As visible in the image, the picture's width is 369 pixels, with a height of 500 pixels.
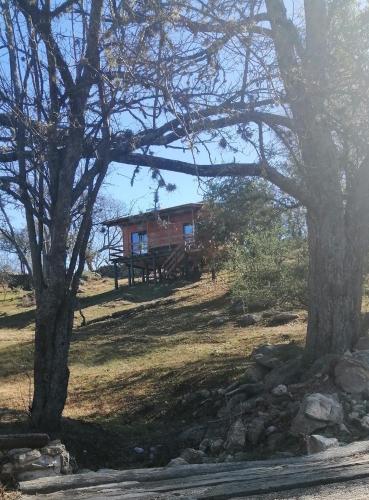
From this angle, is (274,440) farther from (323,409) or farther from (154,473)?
(154,473)

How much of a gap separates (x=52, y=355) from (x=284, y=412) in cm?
315

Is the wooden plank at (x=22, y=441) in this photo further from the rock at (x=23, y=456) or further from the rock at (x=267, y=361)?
the rock at (x=267, y=361)

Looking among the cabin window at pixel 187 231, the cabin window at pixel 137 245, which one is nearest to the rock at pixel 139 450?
the cabin window at pixel 187 231

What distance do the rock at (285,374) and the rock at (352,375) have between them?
85 cm

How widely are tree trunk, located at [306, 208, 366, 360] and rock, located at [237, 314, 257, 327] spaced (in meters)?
13.5

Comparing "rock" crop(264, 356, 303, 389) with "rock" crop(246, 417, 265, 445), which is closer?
"rock" crop(246, 417, 265, 445)

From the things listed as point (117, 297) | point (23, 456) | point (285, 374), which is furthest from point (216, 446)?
point (117, 297)

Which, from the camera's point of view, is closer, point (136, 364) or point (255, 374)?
point (255, 374)

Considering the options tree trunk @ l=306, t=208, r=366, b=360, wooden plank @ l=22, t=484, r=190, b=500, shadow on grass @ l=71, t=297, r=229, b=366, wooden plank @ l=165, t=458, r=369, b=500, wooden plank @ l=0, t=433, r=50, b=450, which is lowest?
shadow on grass @ l=71, t=297, r=229, b=366

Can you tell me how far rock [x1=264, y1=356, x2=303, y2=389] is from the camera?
926 centimetres

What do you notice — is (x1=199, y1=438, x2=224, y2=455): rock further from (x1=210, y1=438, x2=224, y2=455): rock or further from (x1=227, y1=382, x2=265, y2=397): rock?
(x1=227, y1=382, x2=265, y2=397): rock

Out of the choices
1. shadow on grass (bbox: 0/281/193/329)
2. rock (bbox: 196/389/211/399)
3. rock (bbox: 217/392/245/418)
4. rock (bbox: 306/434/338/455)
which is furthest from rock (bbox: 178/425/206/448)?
shadow on grass (bbox: 0/281/193/329)

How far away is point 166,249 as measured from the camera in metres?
40.8

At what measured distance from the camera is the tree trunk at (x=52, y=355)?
7.95 meters
